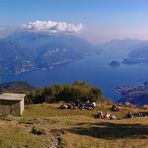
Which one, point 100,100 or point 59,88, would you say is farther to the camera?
point 59,88

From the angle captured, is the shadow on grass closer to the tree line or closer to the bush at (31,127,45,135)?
the bush at (31,127,45,135)

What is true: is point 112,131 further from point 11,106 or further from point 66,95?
point 66,95

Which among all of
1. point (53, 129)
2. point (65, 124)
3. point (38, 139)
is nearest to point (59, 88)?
point (65, 124)

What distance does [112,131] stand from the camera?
2472 cm

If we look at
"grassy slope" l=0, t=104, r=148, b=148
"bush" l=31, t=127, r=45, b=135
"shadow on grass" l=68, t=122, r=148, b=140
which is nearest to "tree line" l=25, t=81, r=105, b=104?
"grassy slope" l=0, t=104, r=148, b=148

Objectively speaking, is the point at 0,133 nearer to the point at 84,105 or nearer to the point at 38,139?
the point at 38,139

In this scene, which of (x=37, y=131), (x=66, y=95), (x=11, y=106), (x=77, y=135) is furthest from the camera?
(x=66, y=95)

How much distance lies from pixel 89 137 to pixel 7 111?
1400cm

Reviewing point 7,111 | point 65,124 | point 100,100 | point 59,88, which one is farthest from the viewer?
point 59,88

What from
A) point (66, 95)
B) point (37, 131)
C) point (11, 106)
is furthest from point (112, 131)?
point (66, 95)

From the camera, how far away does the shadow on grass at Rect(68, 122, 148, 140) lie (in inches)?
920

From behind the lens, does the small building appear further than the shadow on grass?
Yes

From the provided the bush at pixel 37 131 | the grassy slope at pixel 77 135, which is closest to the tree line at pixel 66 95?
the grassy slope at pixel 77 135

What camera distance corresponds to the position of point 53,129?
75.3 ft
